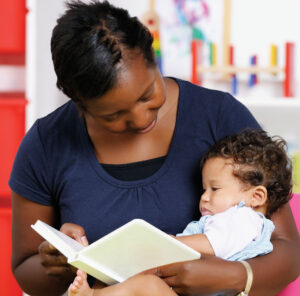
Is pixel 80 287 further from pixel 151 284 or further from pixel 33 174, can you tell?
pixel 33 174

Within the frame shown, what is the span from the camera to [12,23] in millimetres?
2238

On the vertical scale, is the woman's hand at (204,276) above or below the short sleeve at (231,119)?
below

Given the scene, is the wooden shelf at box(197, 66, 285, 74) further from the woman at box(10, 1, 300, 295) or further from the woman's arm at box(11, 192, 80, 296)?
the woman's arm at box(11, 192, 80, 296)

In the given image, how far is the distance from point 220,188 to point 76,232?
13.2 inches

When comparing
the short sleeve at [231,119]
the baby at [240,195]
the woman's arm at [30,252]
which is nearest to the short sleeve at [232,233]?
the baby at [240,195]

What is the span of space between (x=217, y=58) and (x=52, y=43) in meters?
1.69

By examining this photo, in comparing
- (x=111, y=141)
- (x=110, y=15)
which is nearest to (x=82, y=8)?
(x=110, y=15)


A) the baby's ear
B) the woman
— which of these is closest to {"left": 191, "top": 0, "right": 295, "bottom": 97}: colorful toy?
the woman

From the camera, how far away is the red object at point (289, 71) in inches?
96.4

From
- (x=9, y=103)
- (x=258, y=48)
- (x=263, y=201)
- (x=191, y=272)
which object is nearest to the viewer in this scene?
(x=191, y=272)

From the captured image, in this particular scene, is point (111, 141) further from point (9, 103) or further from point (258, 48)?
point (258, 48)

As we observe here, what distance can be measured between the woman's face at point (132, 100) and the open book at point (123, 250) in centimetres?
23

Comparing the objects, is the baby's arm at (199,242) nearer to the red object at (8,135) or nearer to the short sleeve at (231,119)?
the short sleeve at (231,119)

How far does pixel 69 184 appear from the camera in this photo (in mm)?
1299
